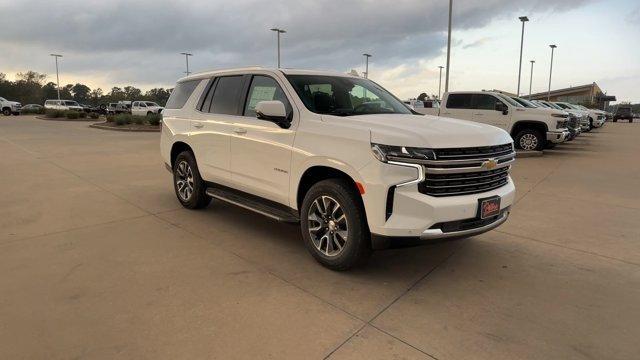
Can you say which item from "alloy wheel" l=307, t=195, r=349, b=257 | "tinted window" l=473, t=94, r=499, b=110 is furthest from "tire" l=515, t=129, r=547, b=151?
"alloy wheel" l=307, t=195, r=349, b=257

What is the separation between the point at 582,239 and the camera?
5.12m

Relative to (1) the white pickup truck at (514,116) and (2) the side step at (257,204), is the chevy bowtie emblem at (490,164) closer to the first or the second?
(2) the side step at (257,204)

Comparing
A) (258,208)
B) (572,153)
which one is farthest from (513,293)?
(572,153)

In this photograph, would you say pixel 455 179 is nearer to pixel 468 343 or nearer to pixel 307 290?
pixel 468 343

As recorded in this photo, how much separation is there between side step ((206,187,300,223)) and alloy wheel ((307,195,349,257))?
301mm

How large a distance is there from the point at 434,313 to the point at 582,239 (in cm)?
283

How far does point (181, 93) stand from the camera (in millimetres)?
6398

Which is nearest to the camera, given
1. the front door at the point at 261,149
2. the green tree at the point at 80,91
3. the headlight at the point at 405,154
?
the headlight at the point at 405,154

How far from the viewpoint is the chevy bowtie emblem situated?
12.4ft

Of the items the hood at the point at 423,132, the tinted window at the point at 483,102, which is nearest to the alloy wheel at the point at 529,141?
the tinted window at the point at 483,102

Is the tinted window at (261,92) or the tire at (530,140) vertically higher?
the tinted window at (261,92)

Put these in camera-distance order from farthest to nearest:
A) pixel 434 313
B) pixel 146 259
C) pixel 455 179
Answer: pixel 146 259 < pixel 455 179 < pixel 434 313

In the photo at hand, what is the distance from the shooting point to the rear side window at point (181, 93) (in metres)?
6.20

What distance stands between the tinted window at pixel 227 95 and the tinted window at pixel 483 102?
10.5 m
